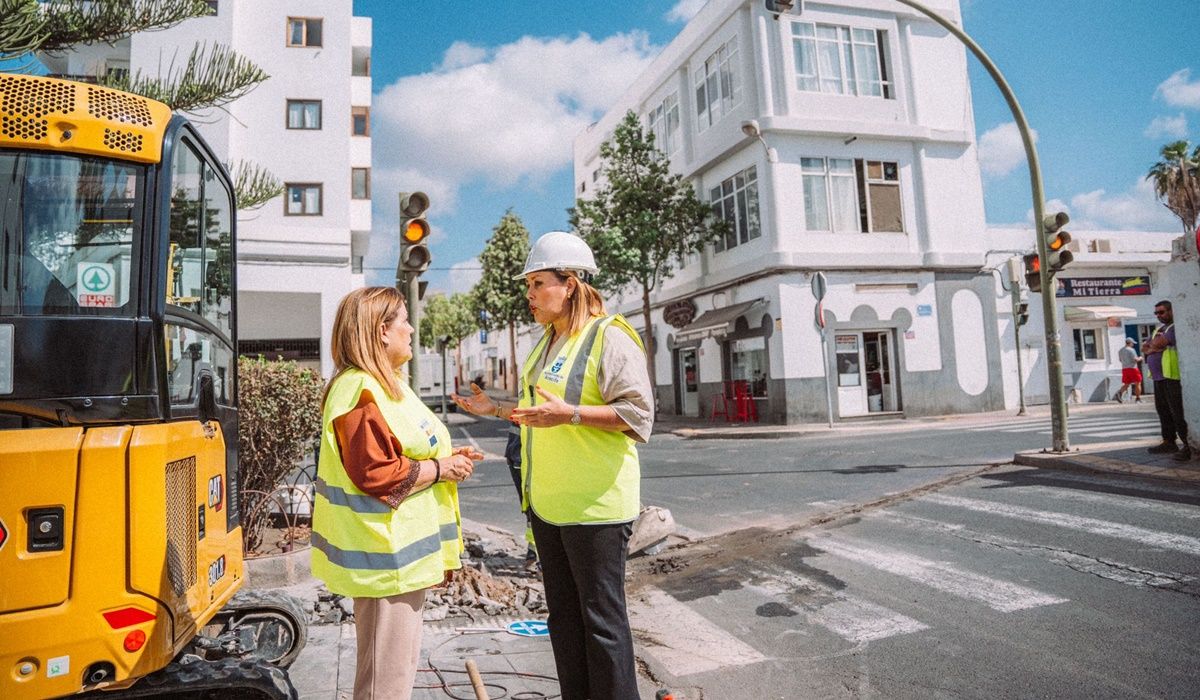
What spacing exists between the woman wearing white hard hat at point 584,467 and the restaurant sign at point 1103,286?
2969cm

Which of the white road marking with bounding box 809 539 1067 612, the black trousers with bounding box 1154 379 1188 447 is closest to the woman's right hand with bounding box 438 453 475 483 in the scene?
the white road marking with bounding box 809 539 1067 612

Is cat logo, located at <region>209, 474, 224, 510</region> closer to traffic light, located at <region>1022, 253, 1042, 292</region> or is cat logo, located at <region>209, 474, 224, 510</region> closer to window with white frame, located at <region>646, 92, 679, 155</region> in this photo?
traffic light, located at <region>1022, 253, 1042, 292</region>

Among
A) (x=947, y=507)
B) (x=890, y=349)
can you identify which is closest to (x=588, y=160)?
(x=890, y=349)

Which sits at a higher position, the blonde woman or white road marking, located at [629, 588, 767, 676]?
the blonde woman

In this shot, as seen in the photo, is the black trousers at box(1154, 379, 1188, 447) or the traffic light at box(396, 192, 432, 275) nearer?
the traffic light at box(396, 192, 432, 275)

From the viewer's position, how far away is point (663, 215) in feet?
75.5

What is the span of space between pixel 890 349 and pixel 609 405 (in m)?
19.9

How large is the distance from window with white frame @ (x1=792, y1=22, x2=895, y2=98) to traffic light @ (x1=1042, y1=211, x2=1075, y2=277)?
12292mm

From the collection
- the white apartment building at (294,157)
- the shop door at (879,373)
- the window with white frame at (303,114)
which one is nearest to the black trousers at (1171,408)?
the shop door at (879,373)

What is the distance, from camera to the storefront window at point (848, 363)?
2042cm

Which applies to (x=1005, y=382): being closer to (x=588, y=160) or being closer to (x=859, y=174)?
(x=859, y=174)

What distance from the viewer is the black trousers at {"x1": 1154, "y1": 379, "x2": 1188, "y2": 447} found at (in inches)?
343

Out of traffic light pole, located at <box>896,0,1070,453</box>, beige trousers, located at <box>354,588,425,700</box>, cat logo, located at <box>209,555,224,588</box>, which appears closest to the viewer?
beige trousers, located at <box>354,588,425,700</box>

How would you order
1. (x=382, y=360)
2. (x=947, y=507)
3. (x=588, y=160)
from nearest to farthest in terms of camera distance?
(x=382, y=360) → (x=947, y=507) → (x=588, y=160)
